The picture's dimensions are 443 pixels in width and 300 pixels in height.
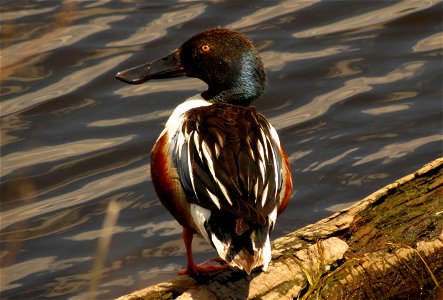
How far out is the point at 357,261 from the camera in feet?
12.9

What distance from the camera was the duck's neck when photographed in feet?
16.9

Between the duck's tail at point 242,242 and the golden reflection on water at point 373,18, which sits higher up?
the duck's tail at point 242,242

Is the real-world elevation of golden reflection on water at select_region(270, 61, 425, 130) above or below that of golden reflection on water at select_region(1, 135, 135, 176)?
below

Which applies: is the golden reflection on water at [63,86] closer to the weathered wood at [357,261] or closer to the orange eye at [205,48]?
the orange eye at [205,48]

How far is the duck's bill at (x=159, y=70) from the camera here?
17.8 ft

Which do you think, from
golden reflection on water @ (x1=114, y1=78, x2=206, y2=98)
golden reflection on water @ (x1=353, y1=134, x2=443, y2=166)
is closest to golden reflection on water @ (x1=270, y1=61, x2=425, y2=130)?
golden reflection on water @ (x1=353, y1=134, x2=443, y2=166)

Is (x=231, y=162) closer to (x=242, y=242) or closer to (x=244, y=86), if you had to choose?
(x=242, y=242)

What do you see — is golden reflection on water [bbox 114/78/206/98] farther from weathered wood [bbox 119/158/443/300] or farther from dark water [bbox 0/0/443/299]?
weathered wood [bbox 119/158/443/300]

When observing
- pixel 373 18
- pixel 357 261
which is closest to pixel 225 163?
pixel 357 261

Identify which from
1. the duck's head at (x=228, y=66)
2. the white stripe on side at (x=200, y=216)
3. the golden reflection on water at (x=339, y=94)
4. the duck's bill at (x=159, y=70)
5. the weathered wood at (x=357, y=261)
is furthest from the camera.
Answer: the golden reflection on water at (x=339, y=94)

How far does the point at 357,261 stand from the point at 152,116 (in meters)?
4.36

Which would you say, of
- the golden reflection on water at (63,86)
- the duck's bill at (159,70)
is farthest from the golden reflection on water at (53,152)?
the duck's bill at (159,70)

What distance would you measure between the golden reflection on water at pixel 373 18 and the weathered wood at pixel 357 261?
5.14 metres

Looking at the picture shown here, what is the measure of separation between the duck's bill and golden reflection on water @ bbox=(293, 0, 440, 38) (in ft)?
12.8
